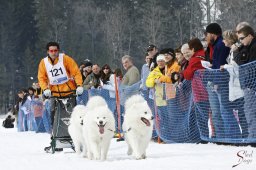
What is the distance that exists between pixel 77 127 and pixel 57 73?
1.23 meters

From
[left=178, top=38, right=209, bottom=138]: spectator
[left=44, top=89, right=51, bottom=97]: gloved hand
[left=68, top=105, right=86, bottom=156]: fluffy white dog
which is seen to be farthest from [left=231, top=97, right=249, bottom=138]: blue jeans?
[left=44, top=89, right=51, bottom=97]: gloved hand

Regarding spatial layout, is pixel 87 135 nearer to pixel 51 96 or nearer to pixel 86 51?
pixel 51 96

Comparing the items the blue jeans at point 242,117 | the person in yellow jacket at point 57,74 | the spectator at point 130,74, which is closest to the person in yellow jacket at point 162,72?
the person in yellow jacket at point 57,74

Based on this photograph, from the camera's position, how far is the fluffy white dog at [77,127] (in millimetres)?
9508

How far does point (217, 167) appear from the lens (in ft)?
21.6

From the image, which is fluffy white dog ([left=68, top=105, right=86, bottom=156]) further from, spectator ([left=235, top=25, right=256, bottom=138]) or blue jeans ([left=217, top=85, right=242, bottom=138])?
spectator ([left=235, top=25, right=256, bottom=138])

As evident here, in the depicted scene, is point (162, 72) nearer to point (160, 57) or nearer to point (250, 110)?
point (160, 57)

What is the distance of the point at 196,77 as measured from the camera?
31.8 feet

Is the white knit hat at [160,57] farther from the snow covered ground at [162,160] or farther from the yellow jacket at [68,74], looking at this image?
the snow covered ground at [162,160]

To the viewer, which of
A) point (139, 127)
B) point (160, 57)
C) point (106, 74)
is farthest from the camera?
point (106, 74)

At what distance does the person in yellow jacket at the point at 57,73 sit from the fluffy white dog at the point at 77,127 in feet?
2.72

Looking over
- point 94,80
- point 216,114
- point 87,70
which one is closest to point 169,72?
point 216,114

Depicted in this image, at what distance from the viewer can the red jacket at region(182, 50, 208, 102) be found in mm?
9609

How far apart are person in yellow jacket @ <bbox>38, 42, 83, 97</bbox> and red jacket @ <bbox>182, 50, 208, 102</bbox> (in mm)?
1872
